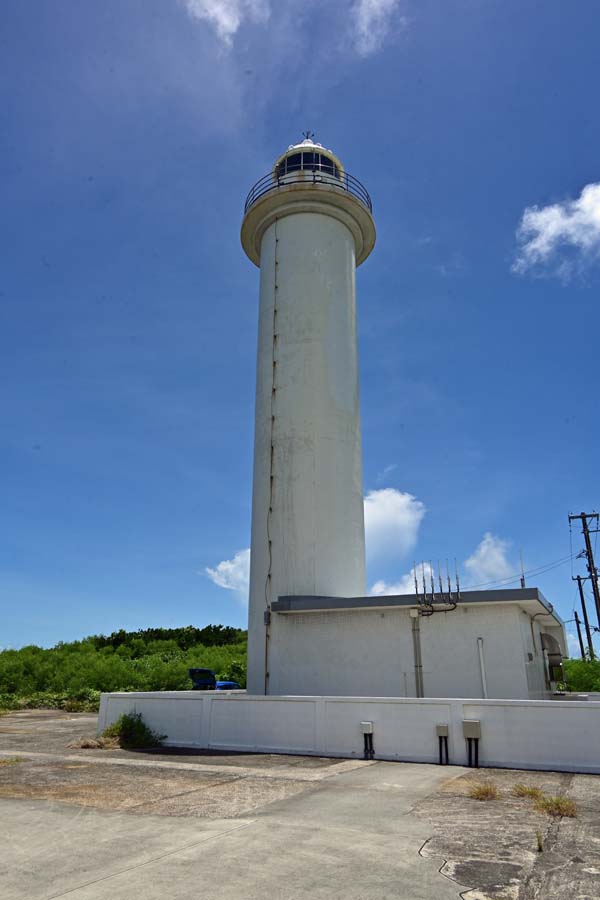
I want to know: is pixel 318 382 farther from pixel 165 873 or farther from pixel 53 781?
pixel 165 873

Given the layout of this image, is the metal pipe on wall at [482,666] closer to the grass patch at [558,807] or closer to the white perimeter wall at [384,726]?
the white perimeter wall at [384,726]

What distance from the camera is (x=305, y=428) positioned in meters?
19.8

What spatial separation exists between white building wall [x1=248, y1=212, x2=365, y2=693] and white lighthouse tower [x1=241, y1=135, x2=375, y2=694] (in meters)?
0.03

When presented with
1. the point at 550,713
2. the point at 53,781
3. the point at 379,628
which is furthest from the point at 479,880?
the point at 379,628

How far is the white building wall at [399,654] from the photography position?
1490 cm

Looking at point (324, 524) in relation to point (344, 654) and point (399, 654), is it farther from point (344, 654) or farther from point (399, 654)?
point (399, 654)

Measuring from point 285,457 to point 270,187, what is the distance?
10264 mm

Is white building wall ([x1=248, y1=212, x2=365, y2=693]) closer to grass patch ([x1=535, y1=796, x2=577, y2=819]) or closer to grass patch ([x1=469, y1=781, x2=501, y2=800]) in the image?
grass patch ([x1=469, y1=781, x2=501, y2=800])

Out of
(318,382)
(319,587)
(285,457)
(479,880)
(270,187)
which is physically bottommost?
(479,880)

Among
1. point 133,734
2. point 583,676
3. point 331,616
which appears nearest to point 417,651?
point 331,616

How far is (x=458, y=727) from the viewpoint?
1231 centimetres

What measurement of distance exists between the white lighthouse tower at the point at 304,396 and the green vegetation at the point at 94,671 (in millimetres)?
17368

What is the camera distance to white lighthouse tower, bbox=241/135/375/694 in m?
18.9

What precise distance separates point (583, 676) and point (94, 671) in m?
25.7
